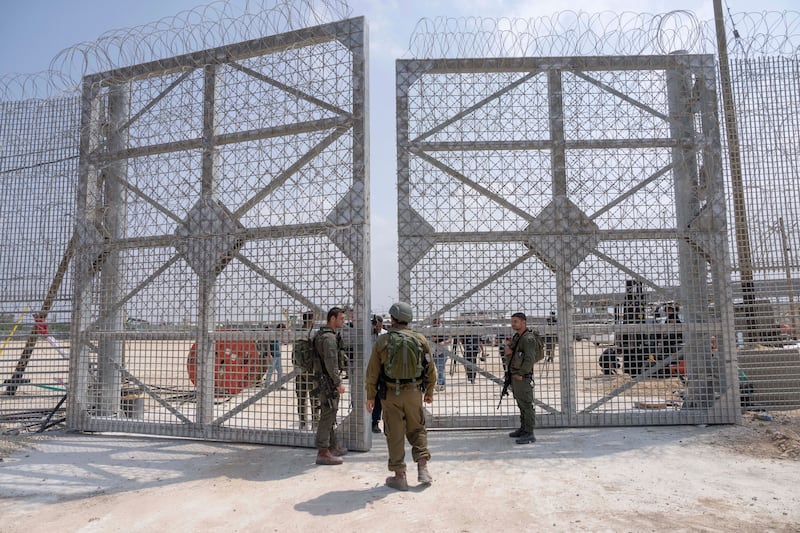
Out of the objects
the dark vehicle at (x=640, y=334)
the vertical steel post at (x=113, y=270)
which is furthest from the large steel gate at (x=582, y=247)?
the vertical steel post at (x=113, y=270)

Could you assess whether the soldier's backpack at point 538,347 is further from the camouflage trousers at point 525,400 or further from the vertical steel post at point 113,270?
the vertical steel post at point 113,270

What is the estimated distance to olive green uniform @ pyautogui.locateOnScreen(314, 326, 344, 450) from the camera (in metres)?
4.82

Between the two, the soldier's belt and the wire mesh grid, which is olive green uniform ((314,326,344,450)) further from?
Result: the wire mesh grid

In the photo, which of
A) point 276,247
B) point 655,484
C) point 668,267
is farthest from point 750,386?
point 276,247

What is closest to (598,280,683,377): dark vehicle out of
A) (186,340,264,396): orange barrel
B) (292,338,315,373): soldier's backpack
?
(292,338,315,373): soldier's backpack

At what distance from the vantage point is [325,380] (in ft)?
16.0

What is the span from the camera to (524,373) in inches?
214

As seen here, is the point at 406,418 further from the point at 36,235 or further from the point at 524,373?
the point at 36,235

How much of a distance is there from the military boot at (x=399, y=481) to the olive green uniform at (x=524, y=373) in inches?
73.4

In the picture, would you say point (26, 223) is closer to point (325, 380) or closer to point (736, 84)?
point (325, 380)

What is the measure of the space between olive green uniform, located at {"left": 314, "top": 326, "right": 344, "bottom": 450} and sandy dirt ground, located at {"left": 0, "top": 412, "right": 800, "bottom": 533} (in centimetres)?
32

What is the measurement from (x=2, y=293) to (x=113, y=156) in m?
2.52

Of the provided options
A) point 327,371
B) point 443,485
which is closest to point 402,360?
point 327,371

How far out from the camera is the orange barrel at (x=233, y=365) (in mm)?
5793
